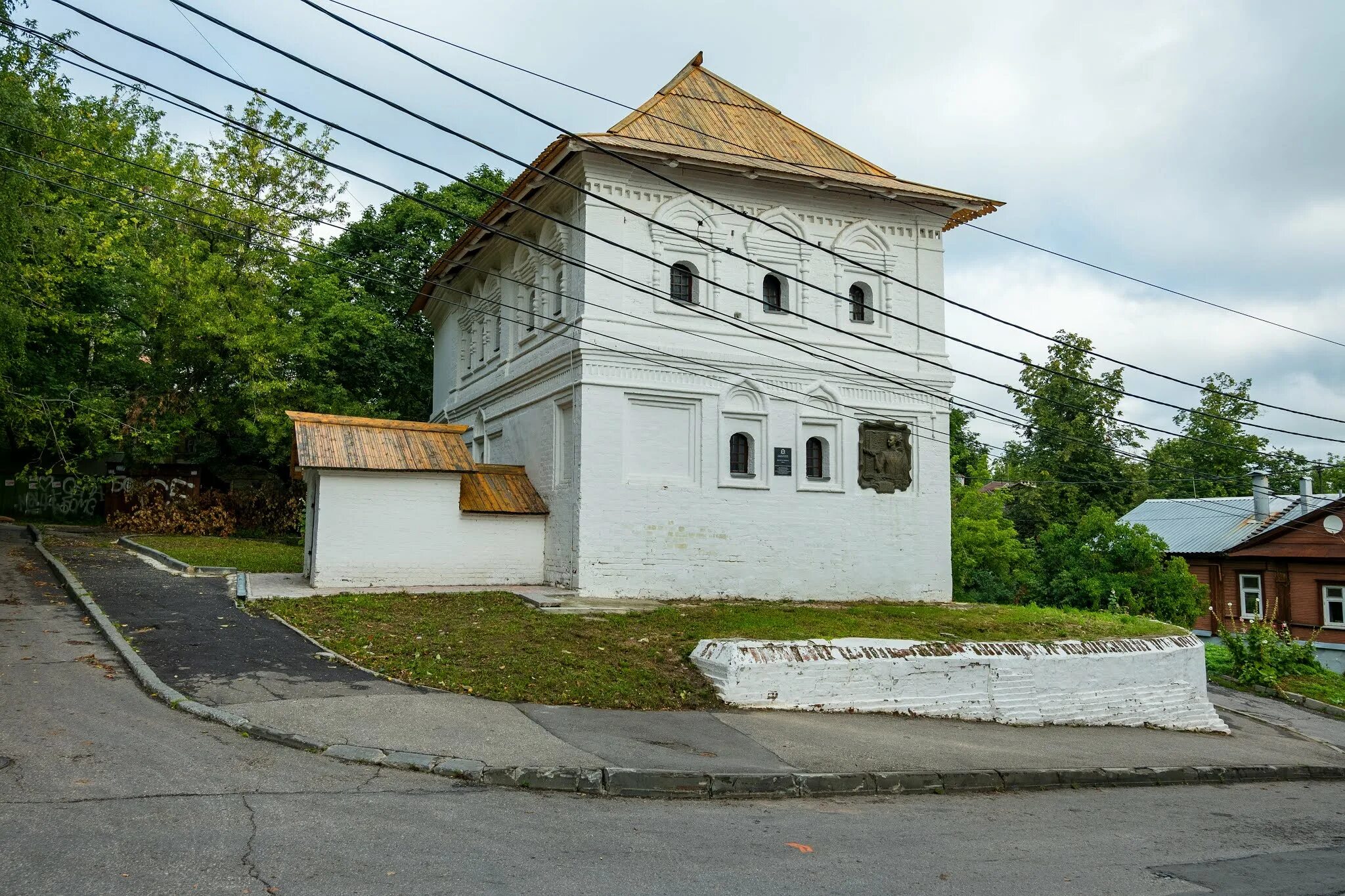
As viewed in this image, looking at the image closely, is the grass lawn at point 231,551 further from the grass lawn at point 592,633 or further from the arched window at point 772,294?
the arched window at point 772,294

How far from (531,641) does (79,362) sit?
85.4 feet

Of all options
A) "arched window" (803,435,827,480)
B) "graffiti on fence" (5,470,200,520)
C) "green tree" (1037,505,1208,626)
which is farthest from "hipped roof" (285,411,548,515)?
"green tree" (1037,505,1208,626)

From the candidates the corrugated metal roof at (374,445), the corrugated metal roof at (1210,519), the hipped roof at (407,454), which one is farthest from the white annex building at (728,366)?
the corrugated metal roof at (1210,519)

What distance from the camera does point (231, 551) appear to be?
22.2 metres

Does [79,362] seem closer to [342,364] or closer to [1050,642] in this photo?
[342,364]

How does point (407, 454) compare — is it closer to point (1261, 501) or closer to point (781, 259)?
point (781, 259)

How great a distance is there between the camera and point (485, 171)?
36.2m

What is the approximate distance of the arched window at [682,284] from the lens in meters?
18.8

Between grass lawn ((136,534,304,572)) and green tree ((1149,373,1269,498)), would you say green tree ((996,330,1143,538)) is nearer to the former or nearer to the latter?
green tree ((1149,373,1269,498))

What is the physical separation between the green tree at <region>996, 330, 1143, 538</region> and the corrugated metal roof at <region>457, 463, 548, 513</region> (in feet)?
93.0

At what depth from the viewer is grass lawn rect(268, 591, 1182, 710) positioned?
10438mm

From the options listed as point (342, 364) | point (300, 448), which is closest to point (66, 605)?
point (300, 448)

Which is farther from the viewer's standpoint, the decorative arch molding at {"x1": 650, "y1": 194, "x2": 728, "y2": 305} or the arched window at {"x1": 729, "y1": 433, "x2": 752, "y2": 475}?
the arched window at {"x1": 729, "y1": 433, "x2": 752, "y2": 475}

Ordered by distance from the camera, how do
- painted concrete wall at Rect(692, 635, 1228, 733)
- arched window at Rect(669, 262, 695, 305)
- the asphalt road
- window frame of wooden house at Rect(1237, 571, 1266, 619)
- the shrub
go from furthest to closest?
window frame of wooden house at Rect(1237, 571, 1266, 619), the shrub, arched window at Rect(669, 262, 695, 305), painted concrete wall at Rect(692, 635, 1228, 733), the asphalt road
